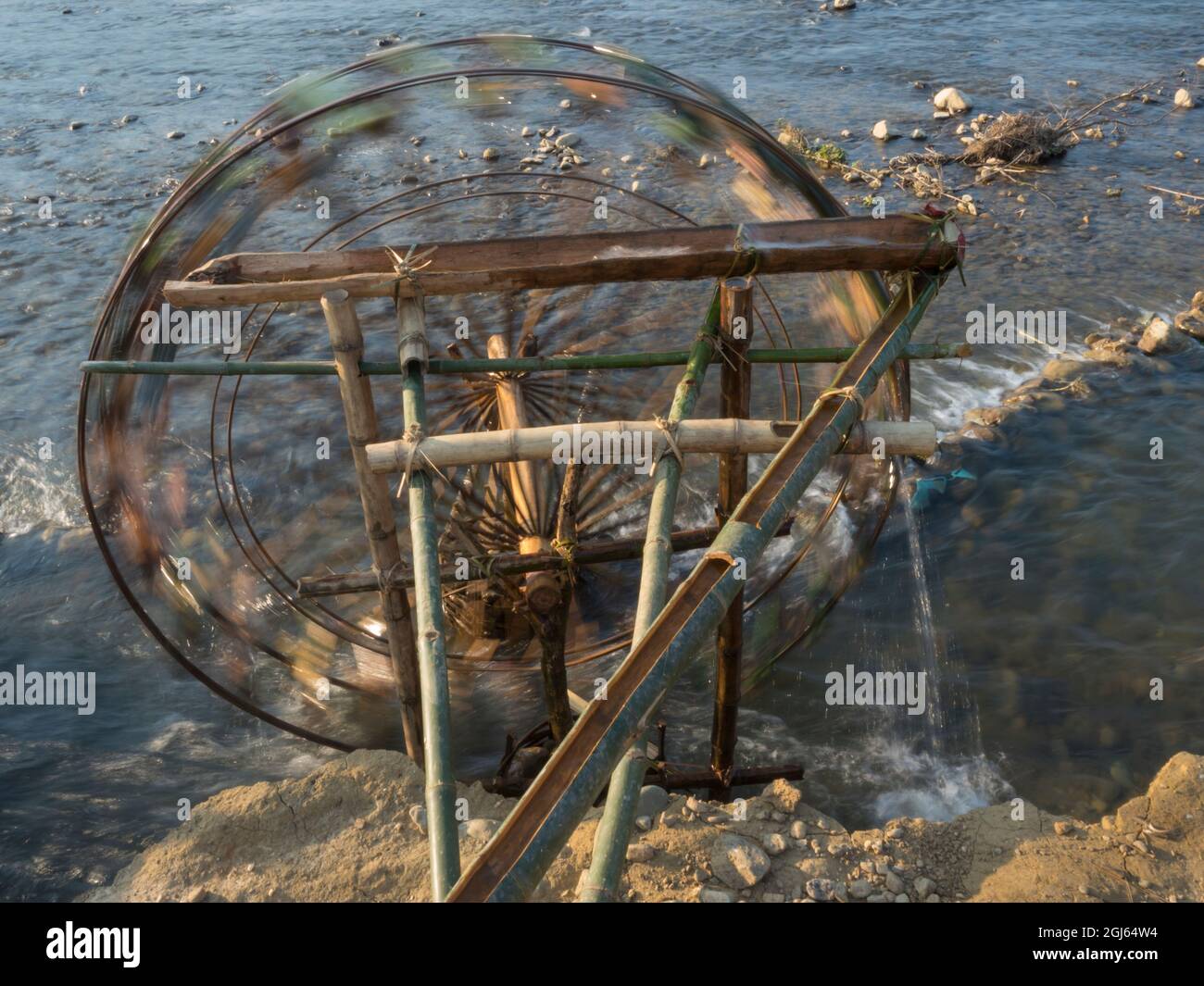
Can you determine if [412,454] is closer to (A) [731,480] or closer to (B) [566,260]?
(B) [566,260]

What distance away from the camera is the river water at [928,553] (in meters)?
6.87

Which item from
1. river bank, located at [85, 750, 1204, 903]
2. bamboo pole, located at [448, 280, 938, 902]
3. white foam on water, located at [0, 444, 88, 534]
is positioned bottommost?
river bank, located at [85, 750, 1204, 903]

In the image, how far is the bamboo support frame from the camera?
5.01m

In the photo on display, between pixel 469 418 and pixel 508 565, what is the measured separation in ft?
8.31

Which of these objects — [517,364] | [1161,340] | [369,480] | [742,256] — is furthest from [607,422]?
[1161,340]

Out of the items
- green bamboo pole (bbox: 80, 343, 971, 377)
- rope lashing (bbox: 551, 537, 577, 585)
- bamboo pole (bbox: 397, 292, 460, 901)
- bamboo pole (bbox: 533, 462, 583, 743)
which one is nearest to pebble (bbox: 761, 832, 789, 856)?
bamboo pole (bbox: 533, 462, 583, 743)

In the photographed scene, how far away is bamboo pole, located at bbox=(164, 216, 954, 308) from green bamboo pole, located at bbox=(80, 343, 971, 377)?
0.39 meters

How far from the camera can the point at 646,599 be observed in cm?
405

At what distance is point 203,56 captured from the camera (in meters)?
20.7

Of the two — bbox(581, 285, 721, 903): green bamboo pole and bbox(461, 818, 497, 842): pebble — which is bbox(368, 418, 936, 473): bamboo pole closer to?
bbox(581, 285, 721, 903): green bamboo pole

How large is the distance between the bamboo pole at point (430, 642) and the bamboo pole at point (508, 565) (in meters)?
0.84

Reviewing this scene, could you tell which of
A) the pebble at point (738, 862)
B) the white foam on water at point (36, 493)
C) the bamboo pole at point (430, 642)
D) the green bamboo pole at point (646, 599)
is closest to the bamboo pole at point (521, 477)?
the bamboo pole at point (430, 642)
